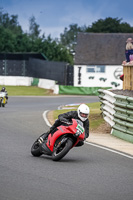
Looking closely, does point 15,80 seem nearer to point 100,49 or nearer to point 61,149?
point 100,49

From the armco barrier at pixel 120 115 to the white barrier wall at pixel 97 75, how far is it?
147 ft

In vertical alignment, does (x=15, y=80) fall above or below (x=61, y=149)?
below

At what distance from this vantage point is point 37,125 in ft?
65.0

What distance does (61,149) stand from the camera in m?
10.9

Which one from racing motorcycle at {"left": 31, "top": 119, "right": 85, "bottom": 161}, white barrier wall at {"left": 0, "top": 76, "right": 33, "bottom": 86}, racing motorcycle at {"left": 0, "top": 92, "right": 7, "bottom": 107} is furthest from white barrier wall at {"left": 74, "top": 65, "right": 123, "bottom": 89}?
racing motorcycle at {"left": 31, "top": 119, "right": 85, "bottom": 161}

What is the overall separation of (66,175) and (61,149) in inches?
71.4

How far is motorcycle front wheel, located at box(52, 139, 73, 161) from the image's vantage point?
10578 mm

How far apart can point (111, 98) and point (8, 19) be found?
147m

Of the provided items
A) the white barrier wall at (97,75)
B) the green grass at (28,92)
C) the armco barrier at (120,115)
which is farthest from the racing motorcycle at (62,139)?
the white barrier wall at (97,75)

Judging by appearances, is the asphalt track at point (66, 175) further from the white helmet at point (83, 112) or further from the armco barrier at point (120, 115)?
the armco barrier at point (120, 115)

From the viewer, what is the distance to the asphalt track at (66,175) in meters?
7.53

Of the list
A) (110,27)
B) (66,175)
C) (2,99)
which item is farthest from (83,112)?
(110,27)

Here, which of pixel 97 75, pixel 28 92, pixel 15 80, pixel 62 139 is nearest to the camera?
pixel 62 139

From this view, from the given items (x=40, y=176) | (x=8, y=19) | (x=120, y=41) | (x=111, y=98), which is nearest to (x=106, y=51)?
(x=120, y=41)
